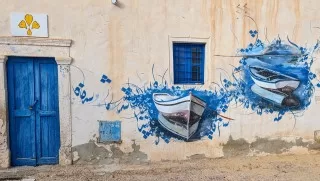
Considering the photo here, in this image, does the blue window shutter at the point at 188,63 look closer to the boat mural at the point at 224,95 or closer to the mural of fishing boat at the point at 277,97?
the boat mural at the point at 224,95

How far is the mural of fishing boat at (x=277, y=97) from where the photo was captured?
5.86m

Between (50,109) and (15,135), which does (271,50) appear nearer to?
(50,109)

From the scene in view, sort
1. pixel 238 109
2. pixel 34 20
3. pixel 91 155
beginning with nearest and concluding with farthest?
pixel 34 20, pixel 91 155, pixel 238 109

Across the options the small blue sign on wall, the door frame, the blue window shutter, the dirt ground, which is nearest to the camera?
the dirt ground

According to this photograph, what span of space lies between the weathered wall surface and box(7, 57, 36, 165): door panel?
700mm

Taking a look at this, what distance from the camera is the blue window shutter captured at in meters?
5.58

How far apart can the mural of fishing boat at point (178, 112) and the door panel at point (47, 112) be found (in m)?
1.90

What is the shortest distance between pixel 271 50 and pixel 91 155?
4232mm

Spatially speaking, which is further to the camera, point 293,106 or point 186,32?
point 293,106

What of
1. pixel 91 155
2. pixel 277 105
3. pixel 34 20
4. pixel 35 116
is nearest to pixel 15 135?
pixel 35 116

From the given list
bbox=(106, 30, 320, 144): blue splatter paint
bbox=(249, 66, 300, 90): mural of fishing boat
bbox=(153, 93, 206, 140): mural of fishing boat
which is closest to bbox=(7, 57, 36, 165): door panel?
bbox=(106, 30, 320, 144): blue splatter paint

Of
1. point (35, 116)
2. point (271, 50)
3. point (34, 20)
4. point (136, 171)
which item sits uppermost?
point (34, 20)

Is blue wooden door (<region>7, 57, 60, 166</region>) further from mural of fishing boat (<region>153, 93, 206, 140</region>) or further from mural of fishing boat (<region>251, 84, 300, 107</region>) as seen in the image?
mural of fishing boat (<region>251, 84, 300, 107</region>)

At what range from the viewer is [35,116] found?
507 cm
